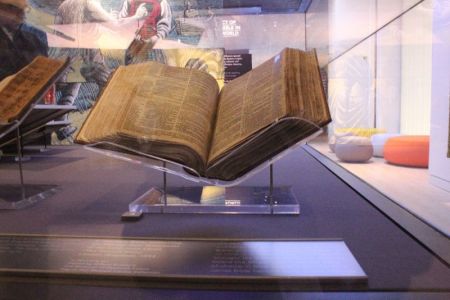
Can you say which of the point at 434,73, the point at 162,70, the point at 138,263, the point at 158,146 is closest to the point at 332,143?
the point at 434,73

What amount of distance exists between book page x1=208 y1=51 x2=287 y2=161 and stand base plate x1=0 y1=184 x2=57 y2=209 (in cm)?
58

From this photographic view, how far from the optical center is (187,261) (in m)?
0.57

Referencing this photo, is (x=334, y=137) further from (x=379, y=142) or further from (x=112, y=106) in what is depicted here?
(x=112, y=106)

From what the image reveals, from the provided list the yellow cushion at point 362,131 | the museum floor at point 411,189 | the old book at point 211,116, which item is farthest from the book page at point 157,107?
the yellow cushion at point 362,131

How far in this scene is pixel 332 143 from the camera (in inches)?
77.5

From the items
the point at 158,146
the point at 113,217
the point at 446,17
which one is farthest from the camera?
the point at 446,17

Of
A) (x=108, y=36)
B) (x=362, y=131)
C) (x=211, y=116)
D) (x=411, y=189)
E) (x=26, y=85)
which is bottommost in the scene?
(x=411, y=189)

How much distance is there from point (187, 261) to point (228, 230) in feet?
0.64

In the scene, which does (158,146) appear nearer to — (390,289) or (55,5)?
(390,289)

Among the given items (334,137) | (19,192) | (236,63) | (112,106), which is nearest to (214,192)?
(112,106)

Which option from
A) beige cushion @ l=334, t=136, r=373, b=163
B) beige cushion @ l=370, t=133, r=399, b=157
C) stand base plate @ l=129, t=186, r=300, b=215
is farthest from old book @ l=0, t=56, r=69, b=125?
beige cushion @ l=370, t=133, r=399, b=157

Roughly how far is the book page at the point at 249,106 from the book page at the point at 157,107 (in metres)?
0.03

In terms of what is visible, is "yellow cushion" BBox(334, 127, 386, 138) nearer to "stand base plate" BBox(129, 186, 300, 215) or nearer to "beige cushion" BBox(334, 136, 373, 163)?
"beige cushion" BBox(334, 136, 373, 163)

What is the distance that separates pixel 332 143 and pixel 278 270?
60.4 inches
